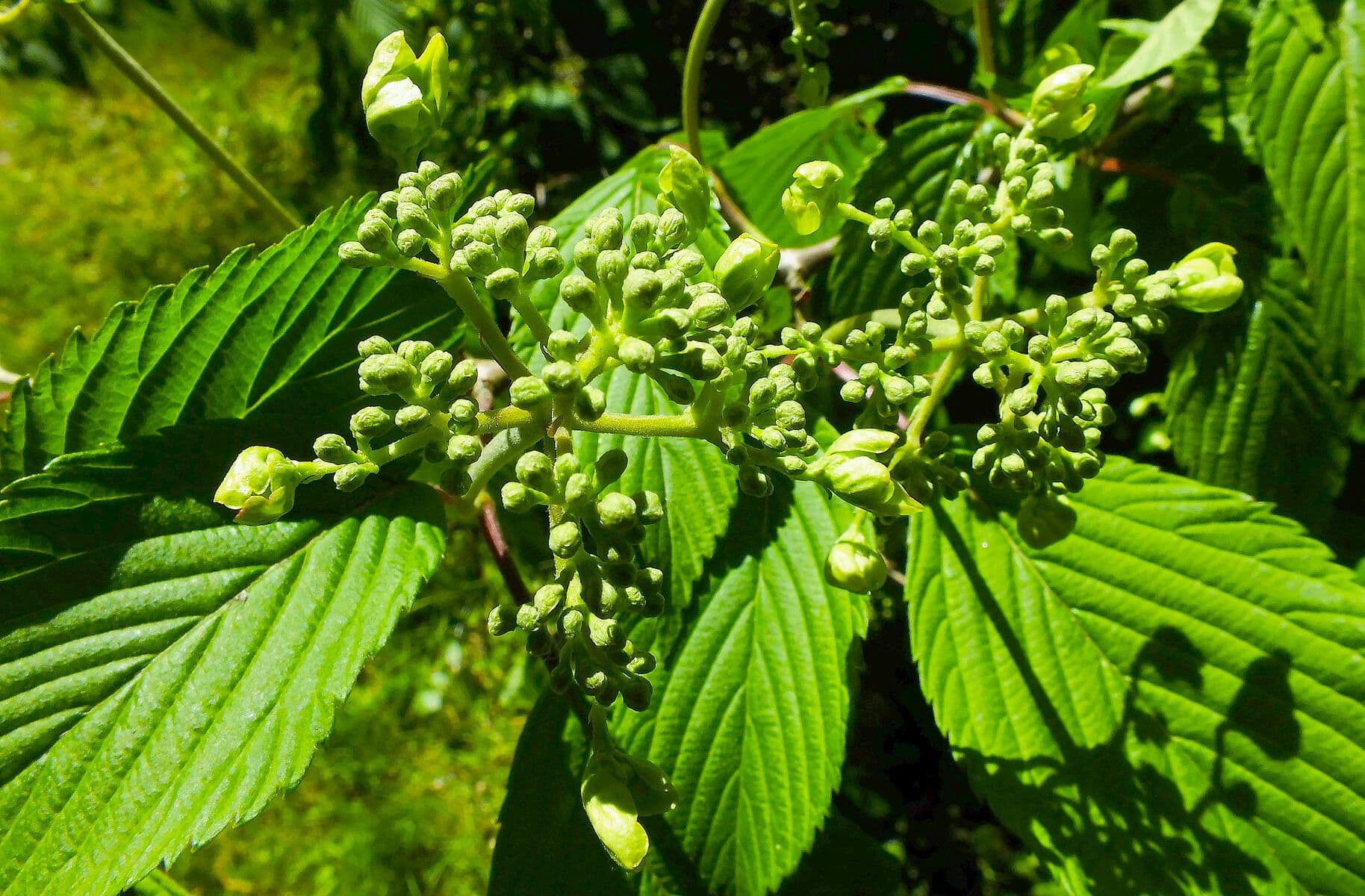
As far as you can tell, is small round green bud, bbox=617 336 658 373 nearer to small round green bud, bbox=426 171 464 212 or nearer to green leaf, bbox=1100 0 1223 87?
small round green bud, bbox=426 171 464 212

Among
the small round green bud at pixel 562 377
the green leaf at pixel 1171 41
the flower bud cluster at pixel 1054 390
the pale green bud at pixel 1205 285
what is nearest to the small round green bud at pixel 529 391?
the small round green bud at pixel 562 377

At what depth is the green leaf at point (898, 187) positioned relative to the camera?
1.41 m

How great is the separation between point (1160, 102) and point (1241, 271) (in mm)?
374

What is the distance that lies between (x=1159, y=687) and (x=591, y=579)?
2.89 ft

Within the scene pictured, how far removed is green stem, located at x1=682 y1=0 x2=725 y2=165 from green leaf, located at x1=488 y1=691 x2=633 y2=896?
93 centimetres

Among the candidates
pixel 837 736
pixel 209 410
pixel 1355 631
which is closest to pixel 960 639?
pixel 837 736

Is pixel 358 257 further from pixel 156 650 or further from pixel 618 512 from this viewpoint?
pixel 156 650

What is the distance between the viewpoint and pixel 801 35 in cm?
140

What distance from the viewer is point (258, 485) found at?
831mm

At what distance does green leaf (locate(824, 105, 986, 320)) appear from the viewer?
55.5 inches

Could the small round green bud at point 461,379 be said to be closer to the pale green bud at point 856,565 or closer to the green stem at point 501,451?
the green stem at point 501,451

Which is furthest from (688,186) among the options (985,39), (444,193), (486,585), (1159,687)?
(486,585)

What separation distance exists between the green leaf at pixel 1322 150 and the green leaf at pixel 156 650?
1314mm

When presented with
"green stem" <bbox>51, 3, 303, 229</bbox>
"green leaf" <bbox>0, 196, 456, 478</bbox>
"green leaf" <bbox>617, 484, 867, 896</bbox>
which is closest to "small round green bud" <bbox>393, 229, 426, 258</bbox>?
"green leaf" <bbox>0, 196, 456, 478</bbox>
